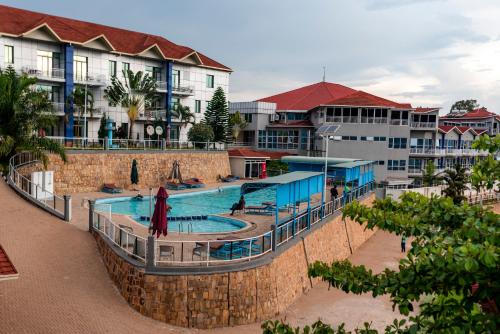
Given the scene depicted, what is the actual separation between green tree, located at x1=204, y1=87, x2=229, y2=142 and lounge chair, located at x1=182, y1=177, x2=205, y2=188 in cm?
1083

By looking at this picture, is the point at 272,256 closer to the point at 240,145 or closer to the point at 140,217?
the point at 140,217

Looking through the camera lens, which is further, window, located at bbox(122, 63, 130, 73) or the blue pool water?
window, located at bbox(122, 63, 130, 73)

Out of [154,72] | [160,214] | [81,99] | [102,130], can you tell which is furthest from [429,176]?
[160,214]

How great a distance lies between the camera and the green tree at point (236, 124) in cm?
5131

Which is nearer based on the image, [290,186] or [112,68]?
[290,186]

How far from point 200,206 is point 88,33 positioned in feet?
69.6

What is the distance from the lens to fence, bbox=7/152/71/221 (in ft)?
64.7

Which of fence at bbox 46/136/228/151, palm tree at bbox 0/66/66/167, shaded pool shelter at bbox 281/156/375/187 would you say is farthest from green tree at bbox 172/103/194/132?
palm tree at bbox 0/66/66/167

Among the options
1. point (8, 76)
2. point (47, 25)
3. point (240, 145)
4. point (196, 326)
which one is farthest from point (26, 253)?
point (240, 145)

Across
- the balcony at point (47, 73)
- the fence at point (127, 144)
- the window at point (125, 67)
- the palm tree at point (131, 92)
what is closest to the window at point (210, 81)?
the fence at point (127, 144)

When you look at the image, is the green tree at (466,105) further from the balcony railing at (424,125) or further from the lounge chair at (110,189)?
the lounge chair at (110,189)

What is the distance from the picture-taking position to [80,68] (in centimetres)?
3819

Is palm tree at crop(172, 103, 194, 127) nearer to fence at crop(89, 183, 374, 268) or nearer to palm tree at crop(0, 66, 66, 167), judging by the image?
palm tree at crop(0, 66, 66, 167)

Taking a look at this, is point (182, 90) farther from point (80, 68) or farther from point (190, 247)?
point (190, 247)
